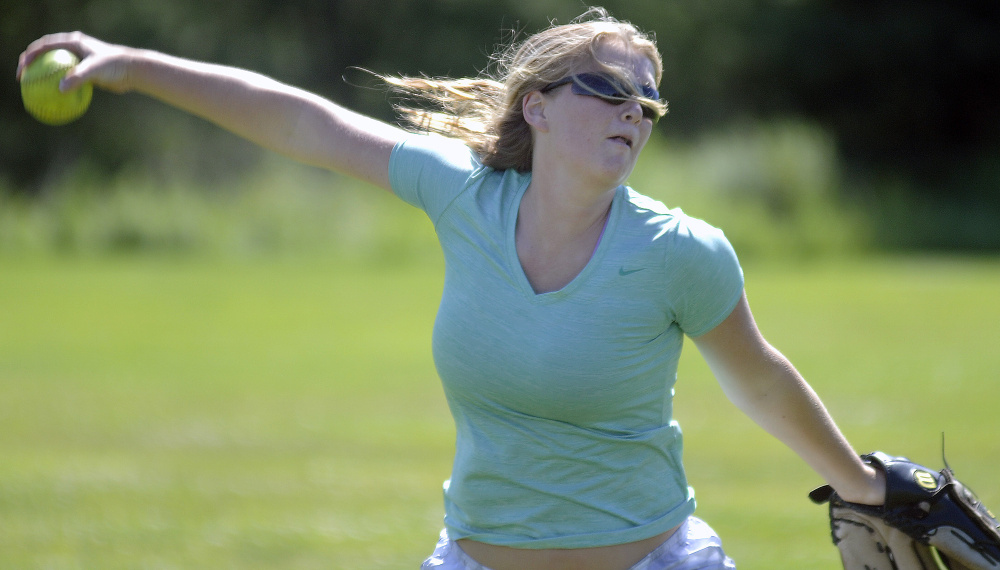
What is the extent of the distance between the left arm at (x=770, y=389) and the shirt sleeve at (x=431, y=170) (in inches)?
28.4

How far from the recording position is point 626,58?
270cm

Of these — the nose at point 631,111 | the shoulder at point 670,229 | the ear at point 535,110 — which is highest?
the ear at point 535,110

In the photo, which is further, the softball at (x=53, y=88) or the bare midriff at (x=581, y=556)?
the softball at (x=53, y=88)

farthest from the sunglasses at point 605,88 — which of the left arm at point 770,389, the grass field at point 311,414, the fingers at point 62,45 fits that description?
the grass field at point 311,414

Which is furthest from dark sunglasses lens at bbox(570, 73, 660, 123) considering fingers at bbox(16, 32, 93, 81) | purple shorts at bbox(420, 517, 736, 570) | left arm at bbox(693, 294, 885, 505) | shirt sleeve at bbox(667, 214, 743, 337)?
fingers at bbox(16, 32, 93, 81)

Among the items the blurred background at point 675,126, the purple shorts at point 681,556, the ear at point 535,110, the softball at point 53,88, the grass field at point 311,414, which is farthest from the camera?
the blurred background at point 675,126

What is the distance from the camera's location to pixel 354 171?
3.07m

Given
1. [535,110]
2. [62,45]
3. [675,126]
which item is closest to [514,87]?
[535,110]

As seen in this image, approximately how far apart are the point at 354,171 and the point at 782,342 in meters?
10.2

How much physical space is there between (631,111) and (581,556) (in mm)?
1048

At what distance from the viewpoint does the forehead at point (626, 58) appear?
2680 mm

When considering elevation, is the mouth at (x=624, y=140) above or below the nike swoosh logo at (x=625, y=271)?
above

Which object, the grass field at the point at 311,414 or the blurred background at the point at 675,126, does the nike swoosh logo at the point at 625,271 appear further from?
the blurred background at the point at 675,126

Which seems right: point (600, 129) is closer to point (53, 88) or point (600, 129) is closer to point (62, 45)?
point (62, 45)
